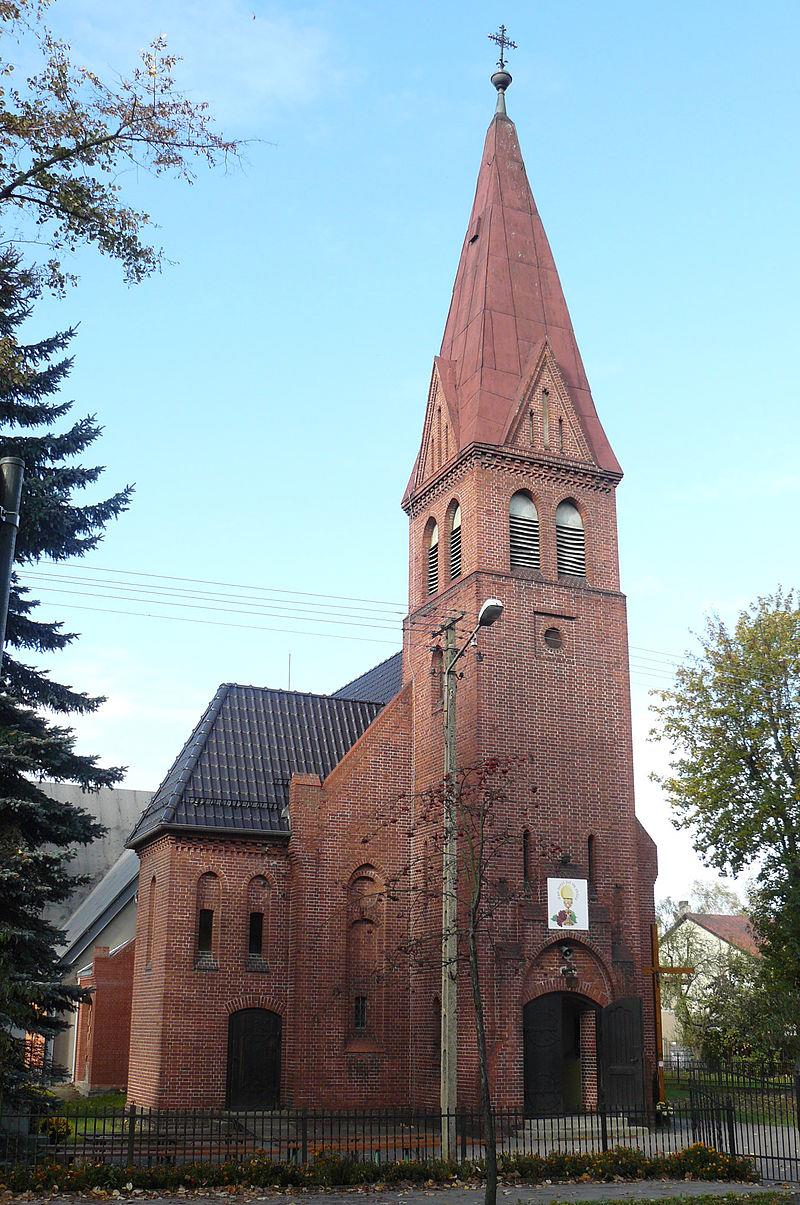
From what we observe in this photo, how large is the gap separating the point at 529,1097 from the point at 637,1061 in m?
2.42

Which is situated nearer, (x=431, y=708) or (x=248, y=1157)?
(x=248, y=1157)

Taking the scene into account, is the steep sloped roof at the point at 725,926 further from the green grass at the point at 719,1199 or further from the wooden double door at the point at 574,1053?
the green grass at the point at 719,1199

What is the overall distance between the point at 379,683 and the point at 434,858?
8.80 m

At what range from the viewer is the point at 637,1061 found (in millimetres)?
24531

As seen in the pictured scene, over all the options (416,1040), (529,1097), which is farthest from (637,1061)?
(416,1040)

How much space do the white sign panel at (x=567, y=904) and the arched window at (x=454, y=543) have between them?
7.47 meters

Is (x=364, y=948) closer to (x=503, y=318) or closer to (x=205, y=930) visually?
(x=205, y=930)

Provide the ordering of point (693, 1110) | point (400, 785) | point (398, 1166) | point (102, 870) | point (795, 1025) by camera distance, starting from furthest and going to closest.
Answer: point (102, 870)
point (795, 1025)
point (400, 785)
point (693, 1110)
point (398, 1166)

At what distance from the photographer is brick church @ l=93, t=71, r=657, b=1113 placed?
80.8ft

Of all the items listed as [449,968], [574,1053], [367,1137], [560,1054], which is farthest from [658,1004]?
[449,968]

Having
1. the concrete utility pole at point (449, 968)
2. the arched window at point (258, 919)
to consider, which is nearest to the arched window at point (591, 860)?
the arched window at point (258, 919)

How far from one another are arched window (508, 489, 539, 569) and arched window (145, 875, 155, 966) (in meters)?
11.1

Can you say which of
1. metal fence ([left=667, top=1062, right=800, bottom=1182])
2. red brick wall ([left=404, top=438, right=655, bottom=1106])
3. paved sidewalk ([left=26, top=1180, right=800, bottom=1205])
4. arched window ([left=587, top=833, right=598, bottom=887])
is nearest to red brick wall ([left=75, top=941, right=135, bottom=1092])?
red brick wall ([left=404, top=438, right=655, bottom=1106])

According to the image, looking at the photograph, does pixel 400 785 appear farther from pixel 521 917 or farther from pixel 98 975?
pixel 98 975
